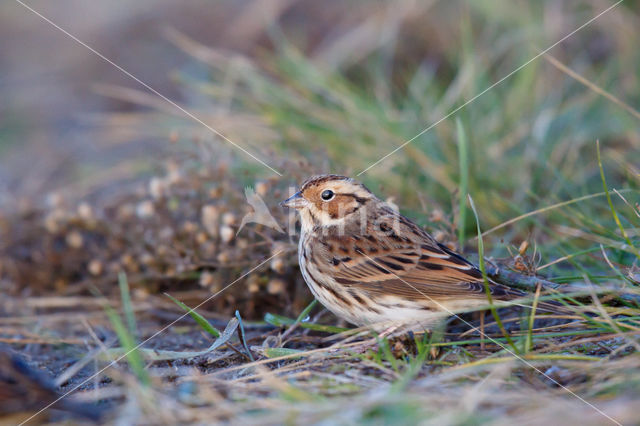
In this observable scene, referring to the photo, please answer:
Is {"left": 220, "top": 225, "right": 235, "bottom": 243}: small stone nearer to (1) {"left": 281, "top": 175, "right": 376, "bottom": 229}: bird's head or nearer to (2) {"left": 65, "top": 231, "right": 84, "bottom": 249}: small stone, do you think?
(1) {"left": 281, "top": 175, "right": 376, "bottom": 229}: bird's head

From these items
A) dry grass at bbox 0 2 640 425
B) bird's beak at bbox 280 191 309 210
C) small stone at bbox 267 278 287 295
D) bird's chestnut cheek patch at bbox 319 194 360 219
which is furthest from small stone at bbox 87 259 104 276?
bird's chestnut cheek patch at bbox 319 194 360 219

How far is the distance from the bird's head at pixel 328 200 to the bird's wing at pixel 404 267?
0.20 metres

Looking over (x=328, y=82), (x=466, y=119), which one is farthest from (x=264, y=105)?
(x=466, y=119)

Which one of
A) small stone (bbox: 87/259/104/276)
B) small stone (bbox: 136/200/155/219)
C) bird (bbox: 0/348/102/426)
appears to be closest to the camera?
bird (bbox: 0/348/102/426)

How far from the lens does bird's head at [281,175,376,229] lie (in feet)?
11.5

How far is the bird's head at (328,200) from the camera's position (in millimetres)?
3510

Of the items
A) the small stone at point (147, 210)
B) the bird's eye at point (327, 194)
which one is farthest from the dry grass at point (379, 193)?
the bird's eye at point (327, 194)

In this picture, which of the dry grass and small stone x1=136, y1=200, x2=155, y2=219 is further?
small stone x1=136, y1=200, x2=155, y2=219

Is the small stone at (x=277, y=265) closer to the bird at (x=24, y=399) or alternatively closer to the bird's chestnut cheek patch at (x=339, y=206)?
the bird's chestnut cheek patch at (x=339, y=206)

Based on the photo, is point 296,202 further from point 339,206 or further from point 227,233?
point 227,233

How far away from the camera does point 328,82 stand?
17.8ft

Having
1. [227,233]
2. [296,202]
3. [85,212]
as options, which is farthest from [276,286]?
[85,212]

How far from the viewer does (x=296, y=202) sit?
352cm

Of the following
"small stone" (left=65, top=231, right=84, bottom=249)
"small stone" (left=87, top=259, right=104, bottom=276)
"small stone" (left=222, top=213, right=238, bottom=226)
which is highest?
"small stone" (left=222, top=213, right=238, bottom=226)
